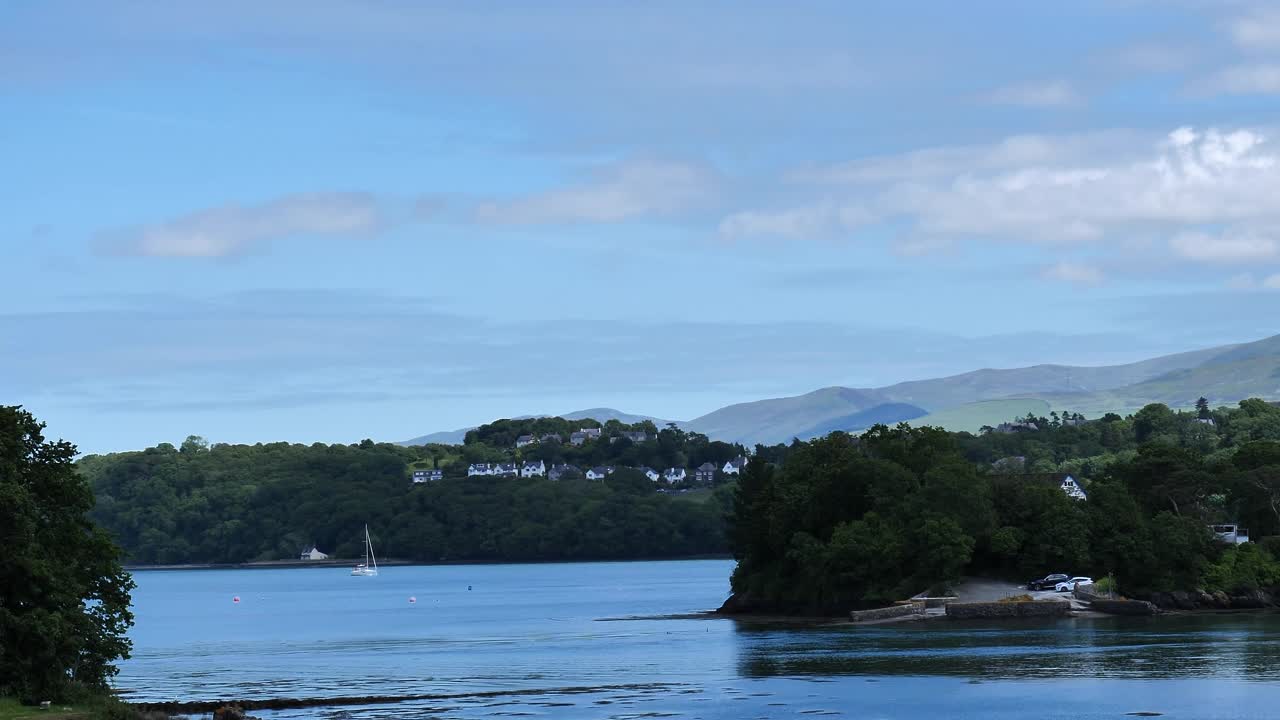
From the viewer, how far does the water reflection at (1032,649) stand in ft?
227

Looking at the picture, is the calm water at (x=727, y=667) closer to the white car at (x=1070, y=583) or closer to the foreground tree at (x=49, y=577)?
the white car at (x=1070, y=583)

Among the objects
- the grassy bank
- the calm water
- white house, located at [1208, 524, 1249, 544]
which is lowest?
the calm water

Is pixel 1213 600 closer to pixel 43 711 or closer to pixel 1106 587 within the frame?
pixel 1106 587

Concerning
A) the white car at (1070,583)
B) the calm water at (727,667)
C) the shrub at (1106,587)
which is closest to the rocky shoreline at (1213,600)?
the shrub at (1106,587)

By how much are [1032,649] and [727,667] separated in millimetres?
14624

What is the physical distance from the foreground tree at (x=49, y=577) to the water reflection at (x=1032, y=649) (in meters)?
28.1

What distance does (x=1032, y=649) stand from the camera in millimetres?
79438

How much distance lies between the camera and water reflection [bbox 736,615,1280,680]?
69144 mm

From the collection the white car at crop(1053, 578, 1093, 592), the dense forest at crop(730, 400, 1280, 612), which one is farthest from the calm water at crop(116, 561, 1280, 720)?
the dense forest at crop(730, 400, 1280, 612)

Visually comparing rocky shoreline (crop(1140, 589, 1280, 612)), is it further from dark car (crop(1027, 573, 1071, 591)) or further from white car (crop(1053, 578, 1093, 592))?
dark car (crop(1027, 573, 1071, 591))

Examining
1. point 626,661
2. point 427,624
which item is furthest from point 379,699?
point 427,624

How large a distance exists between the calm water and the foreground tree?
8.13 m

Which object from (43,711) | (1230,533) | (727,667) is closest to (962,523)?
(1230,533)

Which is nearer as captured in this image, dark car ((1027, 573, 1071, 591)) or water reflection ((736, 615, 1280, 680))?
water reflection ((736, 615, 1280, 680))
